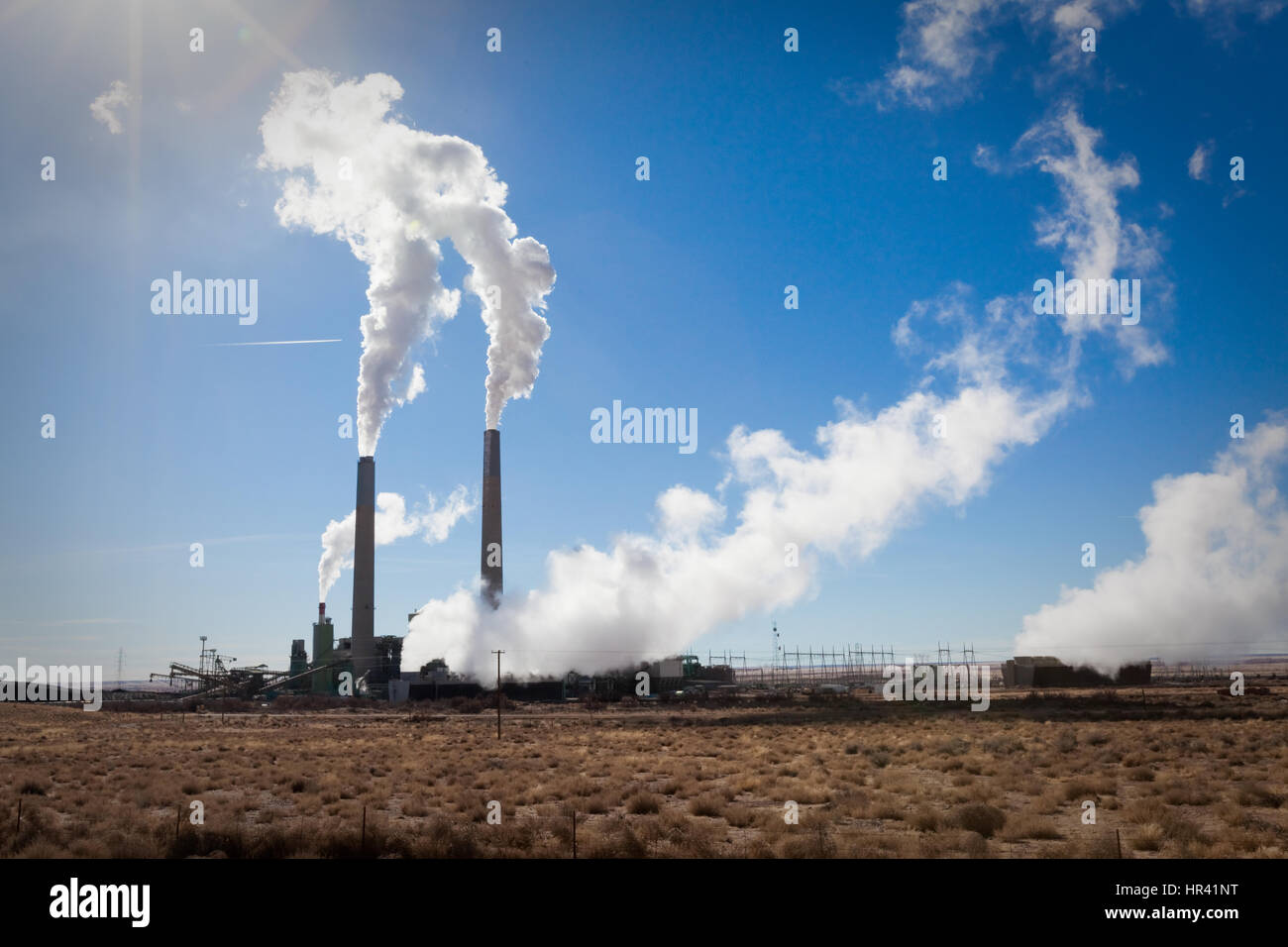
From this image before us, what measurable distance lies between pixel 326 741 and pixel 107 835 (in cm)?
2575

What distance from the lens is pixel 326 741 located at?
131ft

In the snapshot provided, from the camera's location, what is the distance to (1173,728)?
3588 cm
